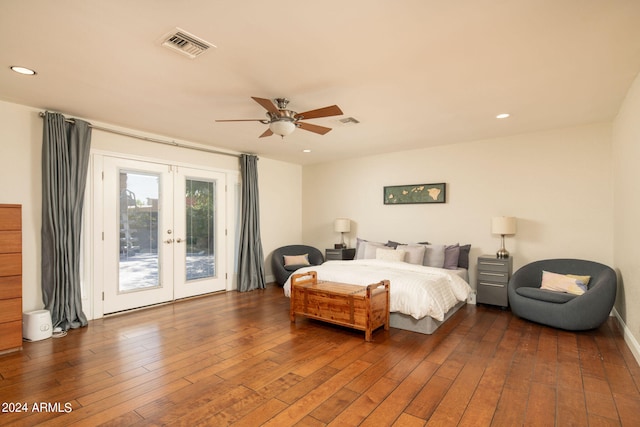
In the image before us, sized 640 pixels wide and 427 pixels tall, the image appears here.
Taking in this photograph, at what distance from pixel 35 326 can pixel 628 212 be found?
Result: 20.8ft

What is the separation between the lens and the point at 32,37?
90.0 inches

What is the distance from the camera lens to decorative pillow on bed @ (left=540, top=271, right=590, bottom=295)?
390 centimetres

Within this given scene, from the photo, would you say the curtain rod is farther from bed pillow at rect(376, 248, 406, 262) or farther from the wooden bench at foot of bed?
bed pillow at rect(376, 248, 406, 262)

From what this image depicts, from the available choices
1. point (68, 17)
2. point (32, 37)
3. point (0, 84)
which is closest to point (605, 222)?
point (68, 17)

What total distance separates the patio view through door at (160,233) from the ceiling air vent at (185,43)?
9.03 ft

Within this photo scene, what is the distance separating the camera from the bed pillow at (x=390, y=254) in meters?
5.18

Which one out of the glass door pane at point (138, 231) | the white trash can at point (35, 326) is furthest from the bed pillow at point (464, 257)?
the white trash can at point (35, 326)

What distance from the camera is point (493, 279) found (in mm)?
4742

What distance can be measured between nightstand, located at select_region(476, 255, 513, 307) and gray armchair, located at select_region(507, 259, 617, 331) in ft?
0.72

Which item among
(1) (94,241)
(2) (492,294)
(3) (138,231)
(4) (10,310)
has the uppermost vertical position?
(3) (138,231)

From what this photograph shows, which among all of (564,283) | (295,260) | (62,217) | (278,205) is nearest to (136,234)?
(62,217)

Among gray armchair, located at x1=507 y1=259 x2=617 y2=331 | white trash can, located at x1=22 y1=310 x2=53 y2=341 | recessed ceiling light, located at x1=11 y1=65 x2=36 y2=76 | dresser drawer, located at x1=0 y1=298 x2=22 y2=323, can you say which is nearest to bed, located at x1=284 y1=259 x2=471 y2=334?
gray armchair, located at x1=507 y1=259 x2=617 y2=331

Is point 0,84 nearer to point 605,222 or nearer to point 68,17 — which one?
point 68,17

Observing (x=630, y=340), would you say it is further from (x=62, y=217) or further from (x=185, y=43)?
(x=62, y=217)
